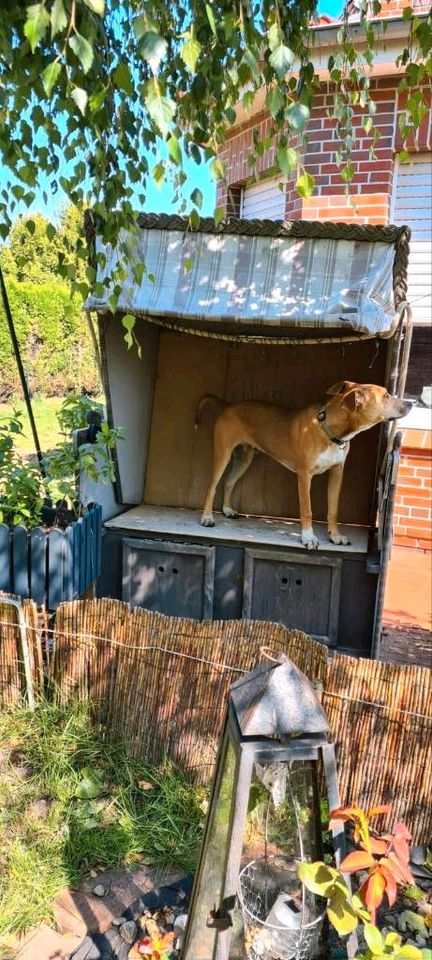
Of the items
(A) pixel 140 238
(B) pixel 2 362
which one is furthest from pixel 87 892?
(B) pixel 2 362

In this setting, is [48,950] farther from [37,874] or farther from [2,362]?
[2,362]

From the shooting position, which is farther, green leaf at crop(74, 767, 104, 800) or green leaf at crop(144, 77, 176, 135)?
green leaf at crop(74, 767, 104, 800)

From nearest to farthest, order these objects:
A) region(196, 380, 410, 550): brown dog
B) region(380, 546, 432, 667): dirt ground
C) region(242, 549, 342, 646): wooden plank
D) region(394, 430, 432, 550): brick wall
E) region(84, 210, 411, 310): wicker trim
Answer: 1. region(84, 210, 411, 310): wicker trim
2. region(196, 380, 410, 550): brown dog
3. region(242, 549, 342, 646): wooden plank
4. region(380, 546, 432, 667): dirt ground
5. region(394, 430, 432, 550): brick wall

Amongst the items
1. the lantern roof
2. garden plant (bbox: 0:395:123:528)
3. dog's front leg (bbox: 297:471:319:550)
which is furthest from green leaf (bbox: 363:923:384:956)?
dog's front leg (bbox: 297:471:319:550)

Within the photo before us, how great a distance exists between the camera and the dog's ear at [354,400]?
10.9 feet

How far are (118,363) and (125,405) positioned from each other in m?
0.32

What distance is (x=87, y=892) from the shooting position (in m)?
2.11

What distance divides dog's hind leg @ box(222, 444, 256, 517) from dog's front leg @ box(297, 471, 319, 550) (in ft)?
2.27

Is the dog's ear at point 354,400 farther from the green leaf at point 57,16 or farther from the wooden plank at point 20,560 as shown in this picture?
the green leaf at point 57,16

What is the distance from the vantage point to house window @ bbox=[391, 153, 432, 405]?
4.95 meters

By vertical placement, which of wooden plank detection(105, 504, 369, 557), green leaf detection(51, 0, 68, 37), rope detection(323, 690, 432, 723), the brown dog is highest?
green leaf detection(51, 0, 68, 37)

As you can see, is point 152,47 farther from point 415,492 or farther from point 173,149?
point 415,492

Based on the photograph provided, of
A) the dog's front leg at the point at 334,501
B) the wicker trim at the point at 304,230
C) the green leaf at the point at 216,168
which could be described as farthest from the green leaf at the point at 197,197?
the dog's front leg at the point at 334,501

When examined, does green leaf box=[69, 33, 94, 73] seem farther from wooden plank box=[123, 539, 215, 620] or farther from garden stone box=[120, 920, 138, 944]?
wooden plank box=[123, 539, 215, 620]
